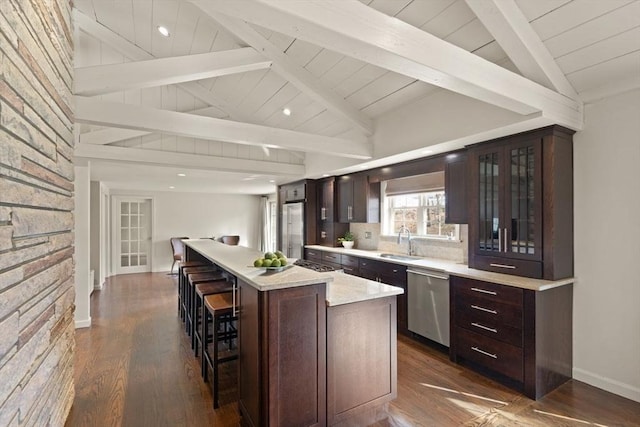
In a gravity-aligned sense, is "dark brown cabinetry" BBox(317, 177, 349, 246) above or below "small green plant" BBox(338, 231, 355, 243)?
above

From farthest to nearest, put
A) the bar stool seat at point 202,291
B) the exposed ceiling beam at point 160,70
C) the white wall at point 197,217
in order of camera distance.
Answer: the white wall at point 197,217 < the bar stool seat at point 202,291 < the exposed ceiling beam at point 160,70

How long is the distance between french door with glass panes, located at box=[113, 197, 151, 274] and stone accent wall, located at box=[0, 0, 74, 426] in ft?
22.1

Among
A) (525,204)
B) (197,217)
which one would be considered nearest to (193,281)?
(525,204)

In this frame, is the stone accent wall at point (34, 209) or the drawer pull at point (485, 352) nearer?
the stone accent wall at point (34, 209)

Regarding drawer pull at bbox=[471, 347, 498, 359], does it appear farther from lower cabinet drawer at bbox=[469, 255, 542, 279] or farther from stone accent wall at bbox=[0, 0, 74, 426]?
stone accent wall at bbox=[0, 0, 74, 426]

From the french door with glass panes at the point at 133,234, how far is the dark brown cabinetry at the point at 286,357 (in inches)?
290

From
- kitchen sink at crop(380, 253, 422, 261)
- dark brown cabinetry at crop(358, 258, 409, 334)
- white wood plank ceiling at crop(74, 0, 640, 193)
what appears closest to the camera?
white wood plank ceiling at crop(74, 0, 640, 193)

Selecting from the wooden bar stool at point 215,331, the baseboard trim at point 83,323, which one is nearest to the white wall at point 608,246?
the wooden bar stool at point 215,331

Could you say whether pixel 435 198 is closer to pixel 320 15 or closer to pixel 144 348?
pixel 320 15

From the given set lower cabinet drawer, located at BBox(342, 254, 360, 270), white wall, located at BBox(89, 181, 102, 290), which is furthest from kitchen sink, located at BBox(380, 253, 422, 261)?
white wall, located at BBox(89, 181, 102, 290)

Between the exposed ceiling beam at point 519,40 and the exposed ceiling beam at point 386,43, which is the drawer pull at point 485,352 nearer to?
the exposed ceiling beam at point 386,43

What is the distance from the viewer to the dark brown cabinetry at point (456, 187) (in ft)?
11.0

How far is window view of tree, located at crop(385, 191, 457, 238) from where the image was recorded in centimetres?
400

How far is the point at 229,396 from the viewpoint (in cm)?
248
